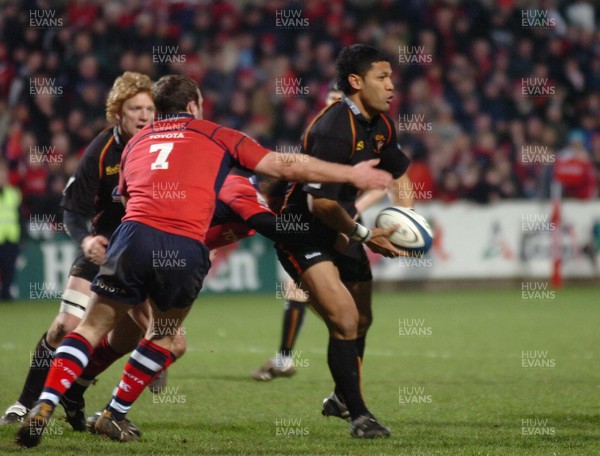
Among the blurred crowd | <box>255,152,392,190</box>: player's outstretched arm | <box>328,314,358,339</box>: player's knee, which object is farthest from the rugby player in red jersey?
the blurred crowd

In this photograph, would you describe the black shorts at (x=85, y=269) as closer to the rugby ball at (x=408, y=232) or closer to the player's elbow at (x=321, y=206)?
the player's elbow at (x=321, y=206)

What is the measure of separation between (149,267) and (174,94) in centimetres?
99

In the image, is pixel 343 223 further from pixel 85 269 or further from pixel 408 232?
pixel 85 269

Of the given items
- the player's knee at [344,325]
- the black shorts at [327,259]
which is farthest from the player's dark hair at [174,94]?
the player's knee at [344,325]

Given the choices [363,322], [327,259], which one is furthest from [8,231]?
[327,259]

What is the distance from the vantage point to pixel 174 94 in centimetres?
589

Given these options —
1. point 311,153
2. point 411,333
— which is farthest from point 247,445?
point 411,333

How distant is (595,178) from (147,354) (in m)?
13.8

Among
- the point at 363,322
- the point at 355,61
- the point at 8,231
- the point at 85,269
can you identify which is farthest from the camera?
the point at 8,231

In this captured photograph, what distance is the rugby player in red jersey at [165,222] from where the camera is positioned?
5484 mm

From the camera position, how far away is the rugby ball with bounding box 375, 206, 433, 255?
248 inches

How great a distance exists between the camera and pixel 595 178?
60.1 ft

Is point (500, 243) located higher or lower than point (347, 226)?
higher

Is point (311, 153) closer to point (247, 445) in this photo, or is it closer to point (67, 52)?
point (247, 445)
